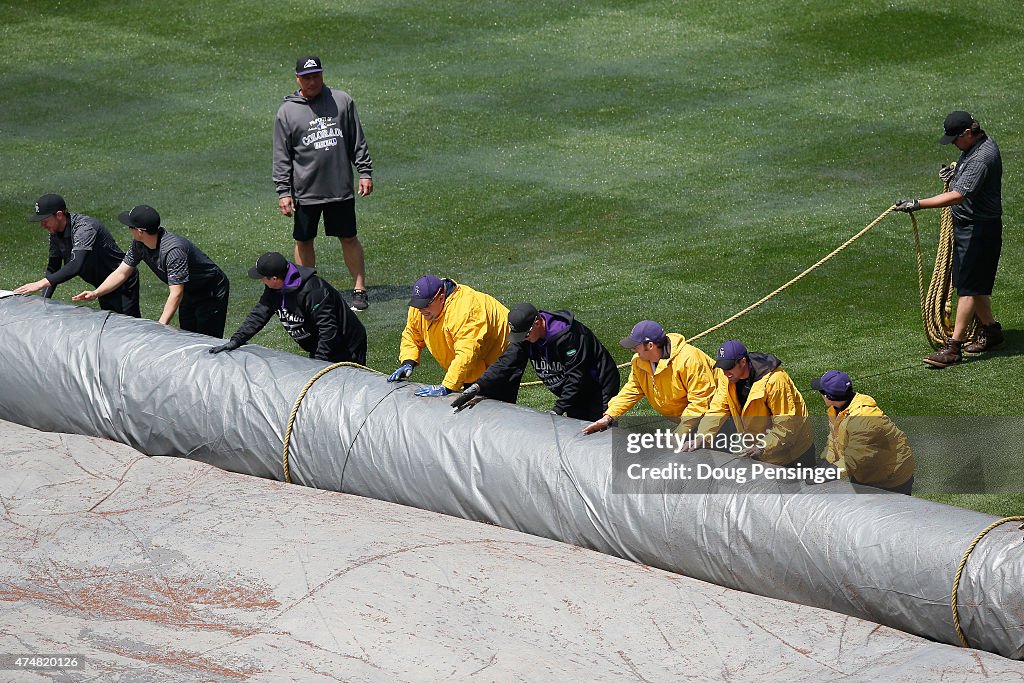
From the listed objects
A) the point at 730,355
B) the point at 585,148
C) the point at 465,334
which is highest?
the point at 585,148

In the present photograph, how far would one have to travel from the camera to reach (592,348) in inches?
342

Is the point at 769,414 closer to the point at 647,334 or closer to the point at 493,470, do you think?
the point at 647,334

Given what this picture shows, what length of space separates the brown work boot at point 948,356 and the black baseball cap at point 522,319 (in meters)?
3.46

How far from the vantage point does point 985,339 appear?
10.4 metres

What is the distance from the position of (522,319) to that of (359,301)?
3.74 metres

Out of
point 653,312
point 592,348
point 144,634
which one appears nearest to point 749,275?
point 653,312

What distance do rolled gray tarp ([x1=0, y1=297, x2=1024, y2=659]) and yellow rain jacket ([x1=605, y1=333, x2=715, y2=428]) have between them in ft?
1.12

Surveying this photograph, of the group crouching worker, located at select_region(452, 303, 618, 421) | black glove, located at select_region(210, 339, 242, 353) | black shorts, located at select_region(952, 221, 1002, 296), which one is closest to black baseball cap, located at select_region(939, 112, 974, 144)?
black shorts, located at select_region(952, 221, 1002, 296)

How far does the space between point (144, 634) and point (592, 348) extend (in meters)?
3.23

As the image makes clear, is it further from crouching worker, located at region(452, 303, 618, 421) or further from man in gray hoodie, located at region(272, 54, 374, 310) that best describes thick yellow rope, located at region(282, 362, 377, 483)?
man in gray hoodie, located at region(272, 54, 374, 310)

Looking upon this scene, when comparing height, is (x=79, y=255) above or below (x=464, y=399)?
above

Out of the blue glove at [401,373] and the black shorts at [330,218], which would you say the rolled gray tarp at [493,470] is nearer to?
the blue glove at [401,373]

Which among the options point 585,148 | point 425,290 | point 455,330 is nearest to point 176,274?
point 425,290

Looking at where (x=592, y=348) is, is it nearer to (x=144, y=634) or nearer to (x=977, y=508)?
(x=977, y=508)
